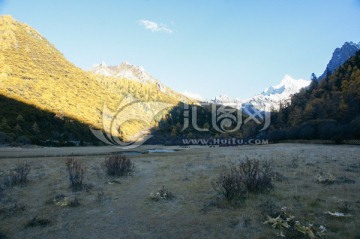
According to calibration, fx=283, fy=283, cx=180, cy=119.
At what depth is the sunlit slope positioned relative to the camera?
3853 inches

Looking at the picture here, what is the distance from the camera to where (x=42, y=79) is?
385ft

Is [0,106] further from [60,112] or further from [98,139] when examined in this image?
[98,139]

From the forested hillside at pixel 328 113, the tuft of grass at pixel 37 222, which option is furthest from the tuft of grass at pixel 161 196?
the forested hillside at pixel 328 113

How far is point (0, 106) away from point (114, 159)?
74.2m

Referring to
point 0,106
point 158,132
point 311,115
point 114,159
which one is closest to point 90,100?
point 158,132

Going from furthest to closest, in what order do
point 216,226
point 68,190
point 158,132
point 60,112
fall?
1. point 158,132
2. point 60,112
3. point 68,190
4. point 216,226

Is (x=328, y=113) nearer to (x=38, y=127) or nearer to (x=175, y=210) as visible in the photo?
(x=38, y=127)

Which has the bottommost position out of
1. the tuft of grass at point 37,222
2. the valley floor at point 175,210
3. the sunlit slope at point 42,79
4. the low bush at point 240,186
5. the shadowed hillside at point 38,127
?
the tuft of grass at point 37,222

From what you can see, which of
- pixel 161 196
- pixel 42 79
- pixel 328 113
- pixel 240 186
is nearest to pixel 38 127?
pixel 42 79

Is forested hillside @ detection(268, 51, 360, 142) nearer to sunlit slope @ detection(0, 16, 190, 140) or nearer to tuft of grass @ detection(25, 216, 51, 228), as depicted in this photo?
tuft of grass @ detection(25, 216, 51, 228)

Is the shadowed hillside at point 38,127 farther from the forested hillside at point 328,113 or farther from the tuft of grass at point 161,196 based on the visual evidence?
the forested hillside at point 328,113

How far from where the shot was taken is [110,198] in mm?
13352

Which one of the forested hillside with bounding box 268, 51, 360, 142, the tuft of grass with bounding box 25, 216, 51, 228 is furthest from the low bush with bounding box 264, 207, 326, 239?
the forested hillside with bounding box 268, 51, 360, 142

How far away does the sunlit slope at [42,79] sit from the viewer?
9788 cm
